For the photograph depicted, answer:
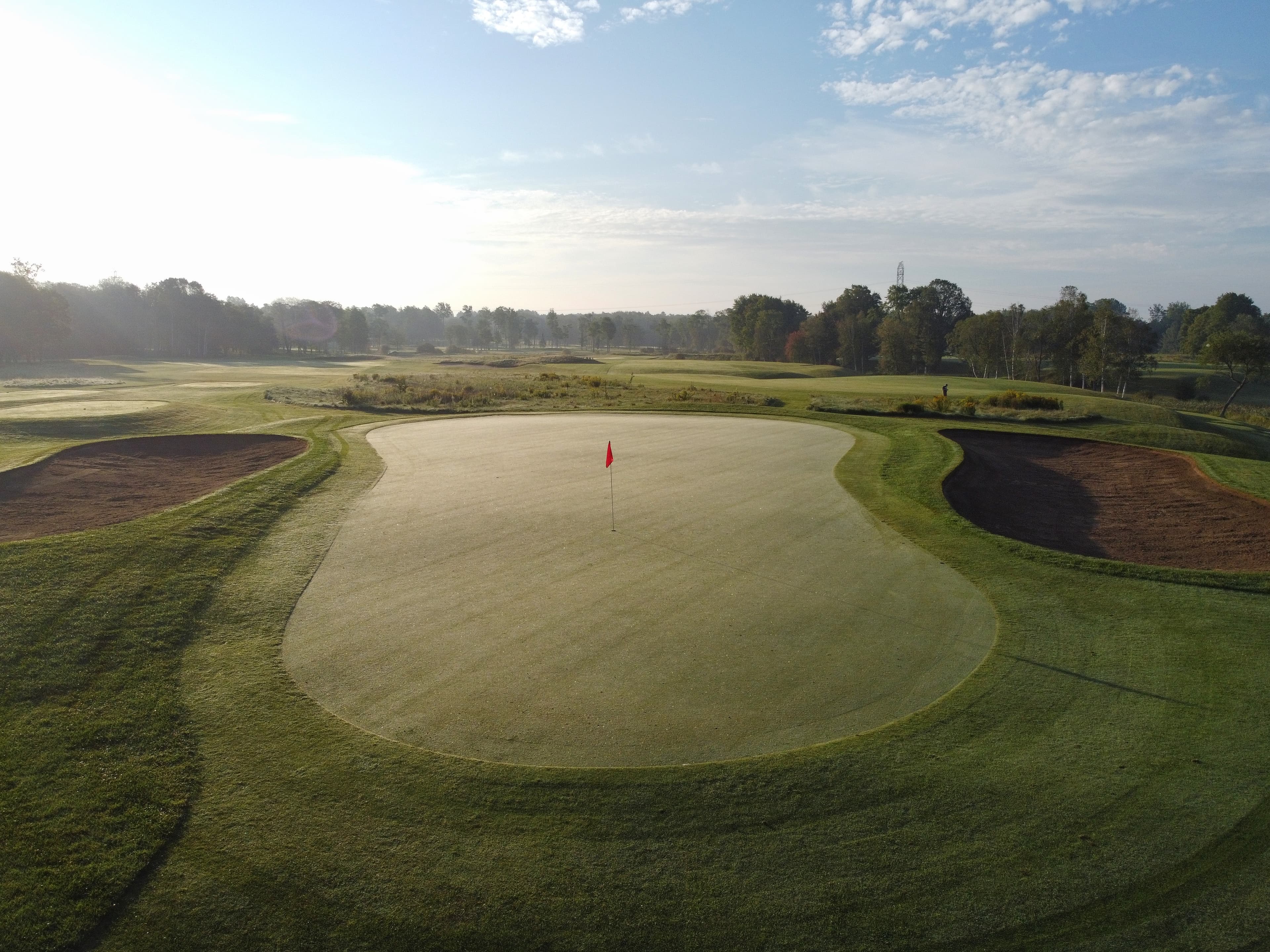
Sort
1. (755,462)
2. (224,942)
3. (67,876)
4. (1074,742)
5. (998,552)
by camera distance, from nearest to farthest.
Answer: (224,942), (67,876), (1074,742), (998,552), (755,462)

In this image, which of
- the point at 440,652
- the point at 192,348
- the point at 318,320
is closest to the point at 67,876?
the point at 440,652

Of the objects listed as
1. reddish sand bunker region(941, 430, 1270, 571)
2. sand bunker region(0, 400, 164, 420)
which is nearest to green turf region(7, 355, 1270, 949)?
reddish sand bunker region(941, 430, 1270, 571)

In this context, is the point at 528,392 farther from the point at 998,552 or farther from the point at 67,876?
the point at 67,876

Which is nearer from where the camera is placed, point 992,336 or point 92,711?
point 92,711

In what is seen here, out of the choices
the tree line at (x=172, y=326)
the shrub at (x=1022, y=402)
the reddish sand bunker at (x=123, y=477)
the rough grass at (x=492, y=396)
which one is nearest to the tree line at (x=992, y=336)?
the shrub at (x=1022, y=402)

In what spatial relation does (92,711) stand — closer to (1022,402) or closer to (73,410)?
(73,410)

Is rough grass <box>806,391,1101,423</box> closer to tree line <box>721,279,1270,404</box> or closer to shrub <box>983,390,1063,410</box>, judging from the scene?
shrub <box>983,390,1063,410</box>

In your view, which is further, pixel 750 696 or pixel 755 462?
pixel 755 462

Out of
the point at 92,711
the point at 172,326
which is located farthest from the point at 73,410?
the point at 172,326
